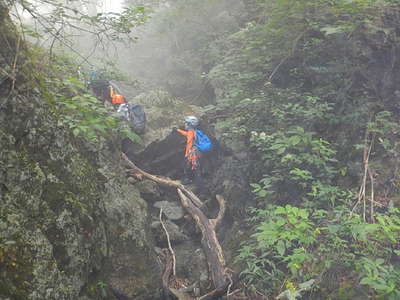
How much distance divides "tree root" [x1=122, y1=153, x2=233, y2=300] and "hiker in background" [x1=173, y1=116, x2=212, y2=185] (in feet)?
2.21

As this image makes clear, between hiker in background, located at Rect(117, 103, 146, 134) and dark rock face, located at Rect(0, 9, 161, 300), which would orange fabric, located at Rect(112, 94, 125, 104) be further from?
dark rock face, located at Rect(0, 9, 161, 300)

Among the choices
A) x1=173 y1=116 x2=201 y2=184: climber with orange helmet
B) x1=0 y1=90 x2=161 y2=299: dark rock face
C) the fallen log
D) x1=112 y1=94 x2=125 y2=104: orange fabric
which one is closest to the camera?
x1=0 y1=90 x2=161 y2=299: dark rock face

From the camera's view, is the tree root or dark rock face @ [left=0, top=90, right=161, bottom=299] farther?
the tree root

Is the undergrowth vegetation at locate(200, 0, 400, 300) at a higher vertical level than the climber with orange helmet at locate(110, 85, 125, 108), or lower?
lower

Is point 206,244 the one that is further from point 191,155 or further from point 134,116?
point 134,116

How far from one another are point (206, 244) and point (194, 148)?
3.32m

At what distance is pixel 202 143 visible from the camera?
367 inches

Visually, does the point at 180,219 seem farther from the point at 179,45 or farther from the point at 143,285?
the point at 179,45

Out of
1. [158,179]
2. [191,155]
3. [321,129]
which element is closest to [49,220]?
[158,179]

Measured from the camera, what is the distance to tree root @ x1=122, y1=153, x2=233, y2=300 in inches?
209

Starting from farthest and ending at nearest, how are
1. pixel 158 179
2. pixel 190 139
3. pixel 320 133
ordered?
pixel 190 139 → pixel 158 179 → pixel 320 133

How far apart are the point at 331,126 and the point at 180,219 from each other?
4351 mm

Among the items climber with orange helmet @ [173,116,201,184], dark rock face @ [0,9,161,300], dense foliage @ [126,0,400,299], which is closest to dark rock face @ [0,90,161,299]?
dark rock face @ [0,9,161,300]

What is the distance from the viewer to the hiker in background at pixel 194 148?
9195mm
